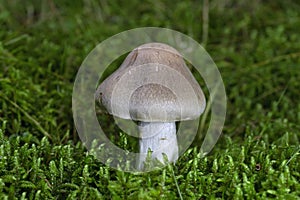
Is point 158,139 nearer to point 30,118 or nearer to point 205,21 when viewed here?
point 30,118

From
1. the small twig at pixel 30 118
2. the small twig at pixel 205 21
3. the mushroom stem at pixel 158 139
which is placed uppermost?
the small twig at pixel 205 21

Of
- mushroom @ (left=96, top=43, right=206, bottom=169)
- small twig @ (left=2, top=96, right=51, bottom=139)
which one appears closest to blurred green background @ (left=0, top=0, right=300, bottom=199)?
small twig @ (left=2, top=96, right=51, bottom=139)

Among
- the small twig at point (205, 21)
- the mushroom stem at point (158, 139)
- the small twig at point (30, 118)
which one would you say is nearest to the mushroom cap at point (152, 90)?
the mushroom stem at point (158, 139)

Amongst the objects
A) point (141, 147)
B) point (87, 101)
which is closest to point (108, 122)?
point (87, 101)

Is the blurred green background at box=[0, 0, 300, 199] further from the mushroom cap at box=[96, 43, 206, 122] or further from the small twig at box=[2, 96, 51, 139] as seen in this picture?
the mushroom cap at box=[96, 43, 206, 122]

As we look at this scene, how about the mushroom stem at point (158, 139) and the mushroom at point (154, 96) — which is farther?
the mushroom stem at point (158, 139)

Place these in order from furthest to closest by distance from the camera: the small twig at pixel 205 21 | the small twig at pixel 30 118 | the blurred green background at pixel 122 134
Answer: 1. the small twig at pixel 205 21
2. the small twig at pixel 30 118
3. the blurred green background at pixel 122 134

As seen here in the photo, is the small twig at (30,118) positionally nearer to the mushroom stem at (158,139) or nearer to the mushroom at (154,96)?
the mushroom at (154,96)
